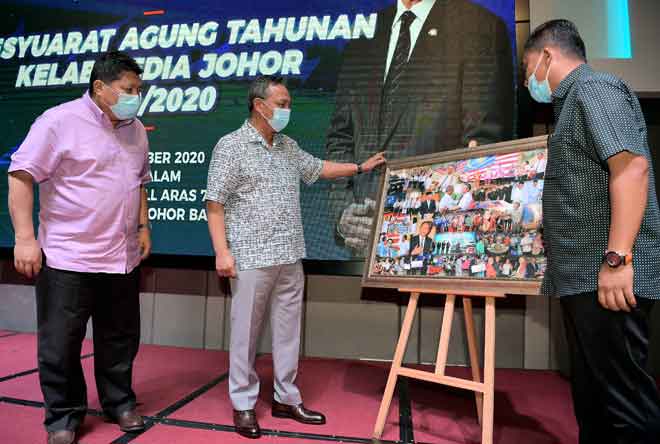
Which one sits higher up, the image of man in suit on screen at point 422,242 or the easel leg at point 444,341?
→ the image of man in suit on screen at point 422,242

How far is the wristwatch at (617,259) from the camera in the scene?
40.9 inches

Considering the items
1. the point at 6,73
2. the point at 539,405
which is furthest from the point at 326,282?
the point at 6,73

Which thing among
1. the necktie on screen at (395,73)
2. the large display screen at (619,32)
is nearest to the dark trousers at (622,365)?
the necktie on screen at (395,73)

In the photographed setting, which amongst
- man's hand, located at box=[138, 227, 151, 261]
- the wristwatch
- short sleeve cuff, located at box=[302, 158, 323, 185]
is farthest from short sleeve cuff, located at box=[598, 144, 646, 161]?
man's hand, located at box=[138, 227, 151, 261]

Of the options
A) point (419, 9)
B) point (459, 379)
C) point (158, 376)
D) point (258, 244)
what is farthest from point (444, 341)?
point (419, 9)

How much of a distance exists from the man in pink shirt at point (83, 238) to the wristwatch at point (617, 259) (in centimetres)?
171

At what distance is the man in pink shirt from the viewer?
62.3 inches

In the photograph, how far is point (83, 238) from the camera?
1.65 metres

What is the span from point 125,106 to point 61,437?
51.0 inches

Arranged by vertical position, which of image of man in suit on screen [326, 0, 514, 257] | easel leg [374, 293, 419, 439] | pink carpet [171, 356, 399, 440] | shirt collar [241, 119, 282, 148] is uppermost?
image of man in suit on screen [326, 0, 514, 257]

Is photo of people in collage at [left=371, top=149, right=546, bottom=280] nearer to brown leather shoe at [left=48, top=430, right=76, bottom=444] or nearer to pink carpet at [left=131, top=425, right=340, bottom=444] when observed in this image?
pink carpet at [left=131, top=425, right=340, bottom=444]

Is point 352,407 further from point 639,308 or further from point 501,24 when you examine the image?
point 501,24

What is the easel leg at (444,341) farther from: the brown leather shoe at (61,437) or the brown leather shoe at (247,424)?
the brown leather shoe at (61,437)

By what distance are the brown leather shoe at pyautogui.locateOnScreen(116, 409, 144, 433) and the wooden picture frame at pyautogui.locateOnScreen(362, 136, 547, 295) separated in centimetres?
113
